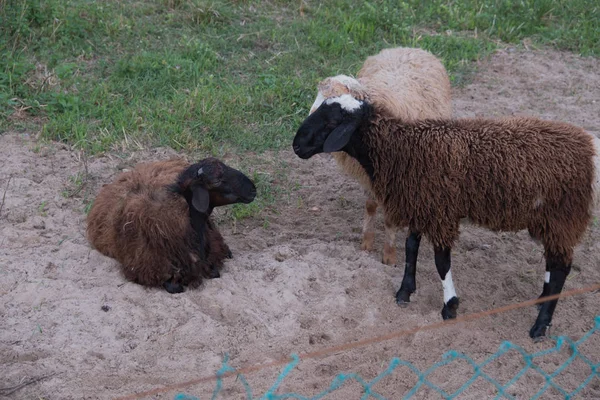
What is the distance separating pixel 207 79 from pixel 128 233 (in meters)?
3.25

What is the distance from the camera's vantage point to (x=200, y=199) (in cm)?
554

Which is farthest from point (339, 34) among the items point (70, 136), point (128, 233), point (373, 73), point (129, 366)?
point (129, 366)

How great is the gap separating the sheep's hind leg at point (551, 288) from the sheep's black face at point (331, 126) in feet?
5.23

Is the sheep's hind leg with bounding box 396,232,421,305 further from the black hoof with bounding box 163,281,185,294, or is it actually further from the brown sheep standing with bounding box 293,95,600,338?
the black hoof with bounding box 163,281,185,294

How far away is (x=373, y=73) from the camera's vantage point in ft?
21.8

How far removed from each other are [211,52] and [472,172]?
4.71m

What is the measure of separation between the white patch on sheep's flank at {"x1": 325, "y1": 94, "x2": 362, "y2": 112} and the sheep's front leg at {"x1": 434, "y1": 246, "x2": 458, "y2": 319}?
116 cm

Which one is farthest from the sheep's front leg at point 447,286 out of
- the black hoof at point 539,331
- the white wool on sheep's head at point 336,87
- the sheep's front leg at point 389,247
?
the white wool on sheep's head at point 336,87

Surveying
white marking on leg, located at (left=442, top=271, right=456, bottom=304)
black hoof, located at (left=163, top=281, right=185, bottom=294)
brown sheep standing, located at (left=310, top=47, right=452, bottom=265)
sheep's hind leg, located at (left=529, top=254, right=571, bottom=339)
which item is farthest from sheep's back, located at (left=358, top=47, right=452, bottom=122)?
black hoof, located at (left=163, top=281, right=185, bottom=294)

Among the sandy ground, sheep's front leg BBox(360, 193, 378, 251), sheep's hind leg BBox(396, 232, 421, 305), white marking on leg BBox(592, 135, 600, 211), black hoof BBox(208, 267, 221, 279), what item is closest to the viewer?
the sandy ground

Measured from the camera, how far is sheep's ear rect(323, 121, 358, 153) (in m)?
5.14

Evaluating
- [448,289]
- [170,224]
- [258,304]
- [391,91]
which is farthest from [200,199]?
[448,289]

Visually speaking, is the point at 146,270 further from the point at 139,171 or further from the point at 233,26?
the point at 233,26

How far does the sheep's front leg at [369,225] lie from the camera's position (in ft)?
20.3
